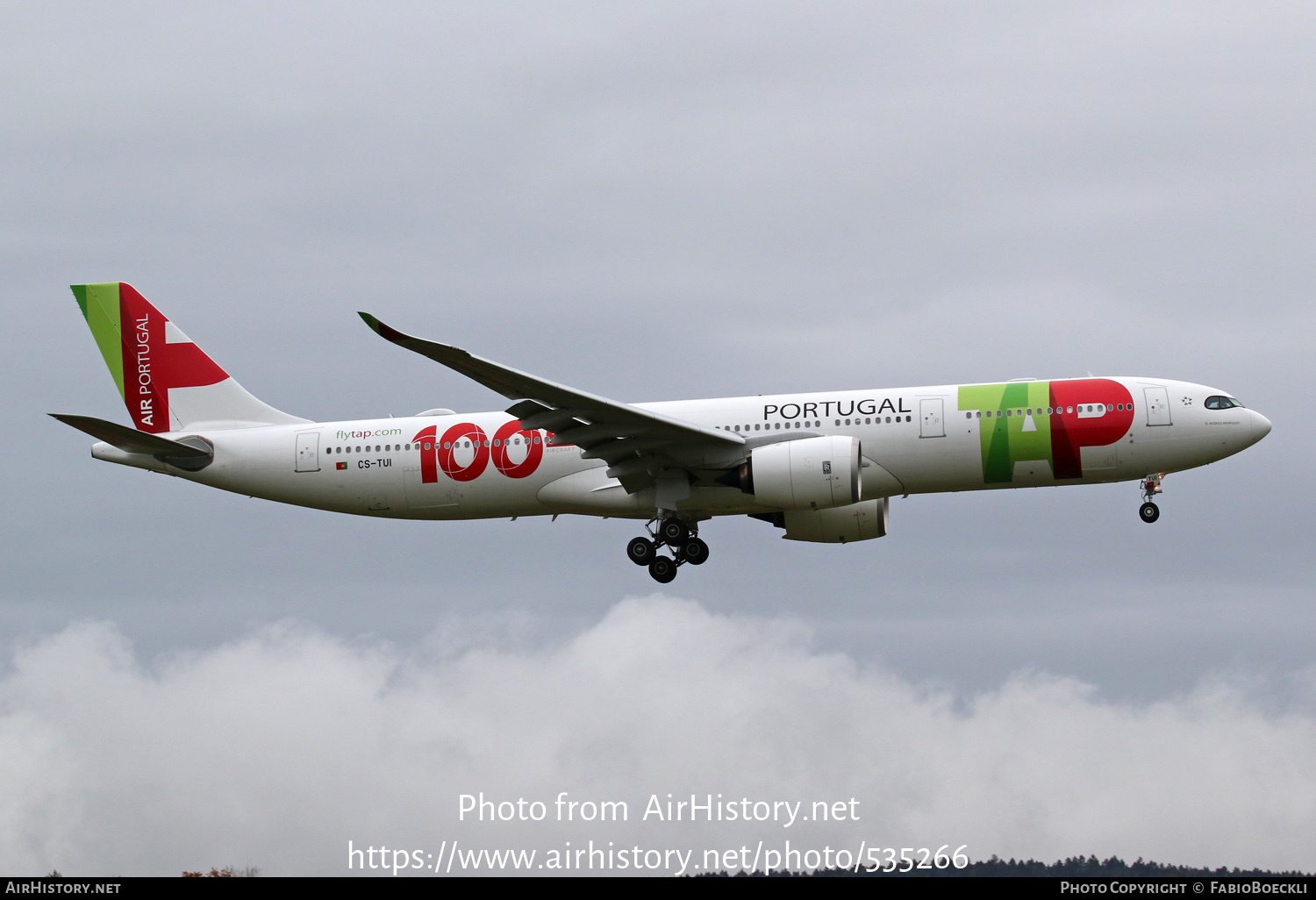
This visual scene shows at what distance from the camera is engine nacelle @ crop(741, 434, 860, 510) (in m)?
36.2

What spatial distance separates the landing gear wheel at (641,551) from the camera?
39.7 m

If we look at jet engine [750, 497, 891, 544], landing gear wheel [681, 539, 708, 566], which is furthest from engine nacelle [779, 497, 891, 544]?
landing gear wheel [681, 539, 708, 566]

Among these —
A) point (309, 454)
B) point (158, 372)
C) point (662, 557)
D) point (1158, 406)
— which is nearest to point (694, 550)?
point (662, 557)

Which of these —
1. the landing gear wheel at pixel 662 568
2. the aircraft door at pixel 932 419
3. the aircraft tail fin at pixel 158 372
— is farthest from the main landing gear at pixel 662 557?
the aircraft tail fin at pixel 158 372

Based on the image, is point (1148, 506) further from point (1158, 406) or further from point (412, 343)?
point (412, 343)

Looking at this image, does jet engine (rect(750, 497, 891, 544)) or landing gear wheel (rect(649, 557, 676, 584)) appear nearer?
landing gear wheel (rect(649, 557, 676, 584))

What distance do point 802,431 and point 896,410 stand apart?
250 centimetres

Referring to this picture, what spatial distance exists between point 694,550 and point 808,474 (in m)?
4.97

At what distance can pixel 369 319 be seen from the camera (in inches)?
1217

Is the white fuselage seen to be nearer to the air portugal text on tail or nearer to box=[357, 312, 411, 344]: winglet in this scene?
the air portugal text on tail

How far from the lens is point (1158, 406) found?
37125 millimetres

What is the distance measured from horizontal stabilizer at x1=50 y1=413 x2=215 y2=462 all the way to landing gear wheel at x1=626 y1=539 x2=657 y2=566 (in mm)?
12587
